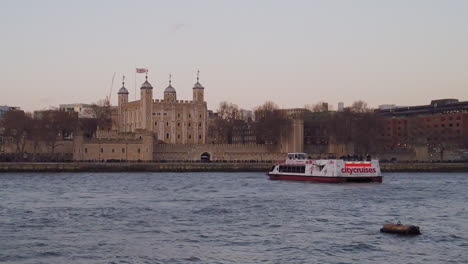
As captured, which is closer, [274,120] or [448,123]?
[274,120]

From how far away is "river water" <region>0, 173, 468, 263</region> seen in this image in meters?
30.3

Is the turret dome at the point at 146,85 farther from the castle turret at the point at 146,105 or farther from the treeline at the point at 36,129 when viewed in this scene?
the treeline at the point at 36,129

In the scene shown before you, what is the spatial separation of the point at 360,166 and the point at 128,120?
6255 cm

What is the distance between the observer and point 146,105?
11781 cm

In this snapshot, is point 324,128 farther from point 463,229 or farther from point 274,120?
point 463,229

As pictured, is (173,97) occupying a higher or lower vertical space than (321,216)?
higher

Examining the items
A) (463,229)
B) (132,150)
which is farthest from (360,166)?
(132,150)

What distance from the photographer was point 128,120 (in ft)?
416

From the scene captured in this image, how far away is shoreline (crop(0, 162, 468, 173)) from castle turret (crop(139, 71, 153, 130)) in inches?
683

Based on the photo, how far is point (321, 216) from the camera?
4253 centimetres

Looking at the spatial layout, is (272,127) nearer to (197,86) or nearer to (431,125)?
(197,86)

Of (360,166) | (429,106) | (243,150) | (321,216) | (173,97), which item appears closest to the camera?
(321,216)

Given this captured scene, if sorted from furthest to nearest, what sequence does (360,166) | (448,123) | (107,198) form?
1. (448,123)
2. (360,166)
3. (107,198)

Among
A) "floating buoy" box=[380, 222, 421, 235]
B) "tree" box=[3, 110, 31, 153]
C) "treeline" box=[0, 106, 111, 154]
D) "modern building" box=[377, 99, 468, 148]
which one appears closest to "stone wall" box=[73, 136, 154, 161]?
"treeline" box=[0, 106, 111, 154]
